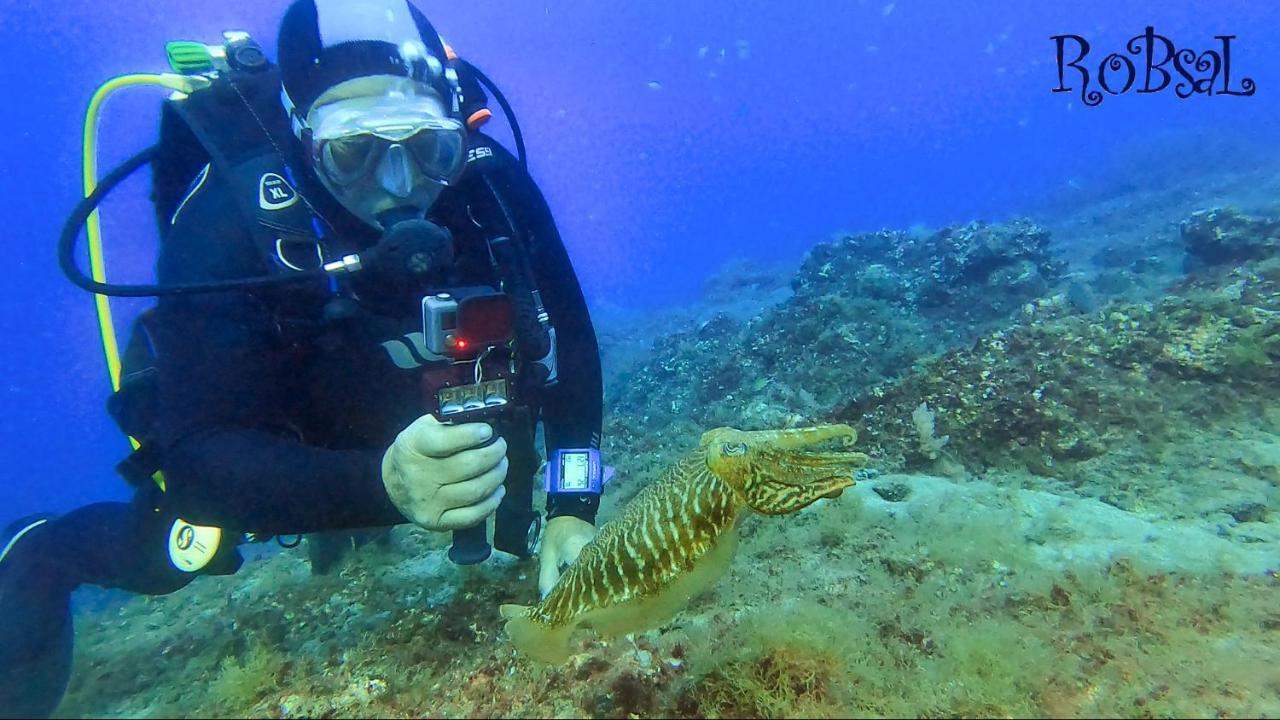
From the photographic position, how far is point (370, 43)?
3.02 m

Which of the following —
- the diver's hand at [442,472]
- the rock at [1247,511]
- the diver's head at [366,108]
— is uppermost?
the diver's head at [366,108]

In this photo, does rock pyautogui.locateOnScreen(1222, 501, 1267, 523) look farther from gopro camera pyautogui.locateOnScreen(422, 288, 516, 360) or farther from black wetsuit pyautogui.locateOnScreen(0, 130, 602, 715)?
gopro camera pyautogui.locateOnScreen(422, 288, 516, 360)

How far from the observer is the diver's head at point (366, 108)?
2.92 meters

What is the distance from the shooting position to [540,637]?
2166mm

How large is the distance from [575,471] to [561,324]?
1.11 m

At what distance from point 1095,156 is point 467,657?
50132mm

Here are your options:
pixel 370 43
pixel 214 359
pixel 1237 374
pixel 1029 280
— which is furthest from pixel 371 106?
pixel 1029 280

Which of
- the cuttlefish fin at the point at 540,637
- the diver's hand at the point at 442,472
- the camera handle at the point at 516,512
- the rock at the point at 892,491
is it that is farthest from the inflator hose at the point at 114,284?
the rock at the point at 892,491

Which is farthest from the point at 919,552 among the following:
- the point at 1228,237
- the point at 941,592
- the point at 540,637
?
the point at 1228,237

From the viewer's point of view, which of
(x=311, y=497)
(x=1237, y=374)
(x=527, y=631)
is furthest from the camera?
(x=1237, y=374)

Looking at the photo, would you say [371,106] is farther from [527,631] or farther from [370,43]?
[527,631]

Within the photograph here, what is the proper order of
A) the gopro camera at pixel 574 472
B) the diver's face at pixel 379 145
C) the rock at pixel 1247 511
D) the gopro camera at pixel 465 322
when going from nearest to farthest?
1. the gopro camera at pixel 465 322
2. the diver's face at pixel 379 145
3. the gopro camera at pixel 574 472
4. the rock at pixel 1247 511

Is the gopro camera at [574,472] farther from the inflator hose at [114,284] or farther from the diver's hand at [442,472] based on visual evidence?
the inflator hose at [114,284]

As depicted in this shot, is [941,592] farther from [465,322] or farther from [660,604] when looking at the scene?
[465,322]
